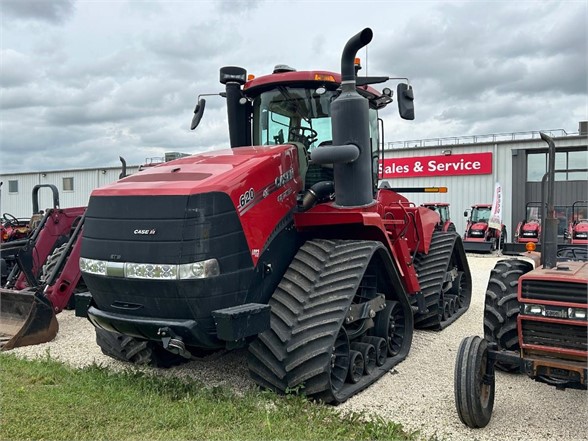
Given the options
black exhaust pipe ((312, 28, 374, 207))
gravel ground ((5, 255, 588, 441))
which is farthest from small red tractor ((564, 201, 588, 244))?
black exhaust pipe ((312, 28, 374, 207))

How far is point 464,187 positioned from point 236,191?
21766 millimetres

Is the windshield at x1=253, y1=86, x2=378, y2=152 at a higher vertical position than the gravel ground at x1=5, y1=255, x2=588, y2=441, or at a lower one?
higher

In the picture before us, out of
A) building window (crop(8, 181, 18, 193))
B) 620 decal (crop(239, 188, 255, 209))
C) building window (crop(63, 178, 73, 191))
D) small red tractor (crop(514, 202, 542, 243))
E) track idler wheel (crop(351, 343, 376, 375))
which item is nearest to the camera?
620 decal (crop(239, 188, 255, 209))

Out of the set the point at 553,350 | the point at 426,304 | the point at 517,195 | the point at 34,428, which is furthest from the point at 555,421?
the point at 517,195

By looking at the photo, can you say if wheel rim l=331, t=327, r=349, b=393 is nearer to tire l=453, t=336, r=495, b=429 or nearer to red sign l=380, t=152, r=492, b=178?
tire l=453, t=336, r=495, b=429

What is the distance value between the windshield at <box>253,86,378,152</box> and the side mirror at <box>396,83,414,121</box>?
679 mm

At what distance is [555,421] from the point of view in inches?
163

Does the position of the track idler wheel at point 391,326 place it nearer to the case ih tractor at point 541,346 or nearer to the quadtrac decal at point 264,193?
the case ih tractor at point 541,346

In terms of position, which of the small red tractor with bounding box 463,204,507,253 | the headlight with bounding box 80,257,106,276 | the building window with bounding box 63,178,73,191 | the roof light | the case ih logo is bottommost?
the small red tractor with bounding box 463,204,507,253

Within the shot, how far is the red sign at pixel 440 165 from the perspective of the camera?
2373 cm

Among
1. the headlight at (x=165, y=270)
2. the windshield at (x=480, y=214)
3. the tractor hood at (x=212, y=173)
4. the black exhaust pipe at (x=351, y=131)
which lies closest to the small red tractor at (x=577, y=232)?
the windshield at (x=480, y=214)

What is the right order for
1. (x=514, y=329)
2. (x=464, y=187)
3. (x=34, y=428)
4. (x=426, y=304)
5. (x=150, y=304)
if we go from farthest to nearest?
(x=464, y=187) < (x=426, y=304) < (x=514, y=329) < (x=150, y=304) < (x=34, y=428)

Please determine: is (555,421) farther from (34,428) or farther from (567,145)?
(567,145)

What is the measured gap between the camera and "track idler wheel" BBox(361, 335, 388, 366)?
5340 millimetres
